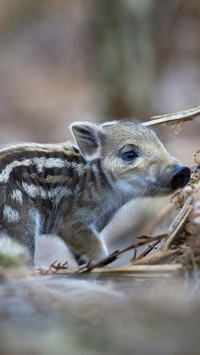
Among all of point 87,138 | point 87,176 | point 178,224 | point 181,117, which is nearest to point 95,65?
point 87,138

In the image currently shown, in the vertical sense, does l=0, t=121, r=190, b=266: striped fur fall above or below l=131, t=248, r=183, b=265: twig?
above

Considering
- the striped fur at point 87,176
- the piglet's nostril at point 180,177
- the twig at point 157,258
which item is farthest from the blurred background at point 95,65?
the twig at point 157,258

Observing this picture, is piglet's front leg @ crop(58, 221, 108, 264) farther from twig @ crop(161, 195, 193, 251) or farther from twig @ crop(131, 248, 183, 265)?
twig @ crop(131, 248, 183, 265)

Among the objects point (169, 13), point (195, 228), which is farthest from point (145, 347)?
point (169, 13)

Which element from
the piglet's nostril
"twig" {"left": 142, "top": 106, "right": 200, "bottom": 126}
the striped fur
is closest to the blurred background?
the striped fur

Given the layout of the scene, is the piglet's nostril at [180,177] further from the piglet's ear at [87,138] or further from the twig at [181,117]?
the piglet's ear at [87,138]

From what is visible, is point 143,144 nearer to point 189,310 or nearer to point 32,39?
point 189,310
